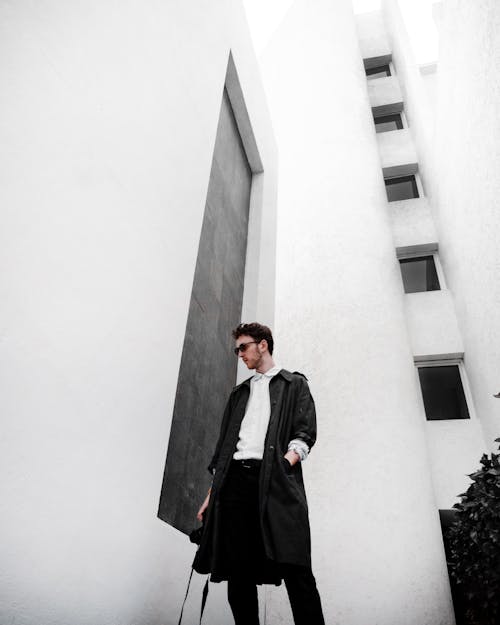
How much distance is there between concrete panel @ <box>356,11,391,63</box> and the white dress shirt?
32.5ft

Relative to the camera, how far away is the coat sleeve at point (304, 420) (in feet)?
6.83

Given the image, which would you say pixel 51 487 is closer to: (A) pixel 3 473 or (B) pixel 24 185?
(A) pixel 3 473

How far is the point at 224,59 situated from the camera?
187 inches

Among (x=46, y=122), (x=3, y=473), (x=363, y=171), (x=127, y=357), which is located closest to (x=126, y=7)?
(x=46, y=122)

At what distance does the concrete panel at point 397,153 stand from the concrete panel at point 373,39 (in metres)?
2.55

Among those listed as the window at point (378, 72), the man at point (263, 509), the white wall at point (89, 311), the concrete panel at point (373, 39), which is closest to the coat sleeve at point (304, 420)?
the man at point (263, 509)

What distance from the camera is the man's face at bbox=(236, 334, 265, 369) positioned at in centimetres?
241

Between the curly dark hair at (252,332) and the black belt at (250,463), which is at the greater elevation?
the curly dark hair at (252,332)

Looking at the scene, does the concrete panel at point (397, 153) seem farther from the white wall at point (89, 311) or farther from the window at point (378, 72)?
the white wall at point (89, 311)

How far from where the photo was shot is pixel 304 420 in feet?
6.95

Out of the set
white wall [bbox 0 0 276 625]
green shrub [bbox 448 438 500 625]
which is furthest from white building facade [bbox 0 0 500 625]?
green shrub [bbox 448 438 500 625]

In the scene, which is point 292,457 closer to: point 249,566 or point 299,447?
point 299,447

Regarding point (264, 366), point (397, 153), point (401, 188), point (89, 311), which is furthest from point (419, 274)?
point (89, 311)

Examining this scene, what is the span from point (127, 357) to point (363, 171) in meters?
6.30
